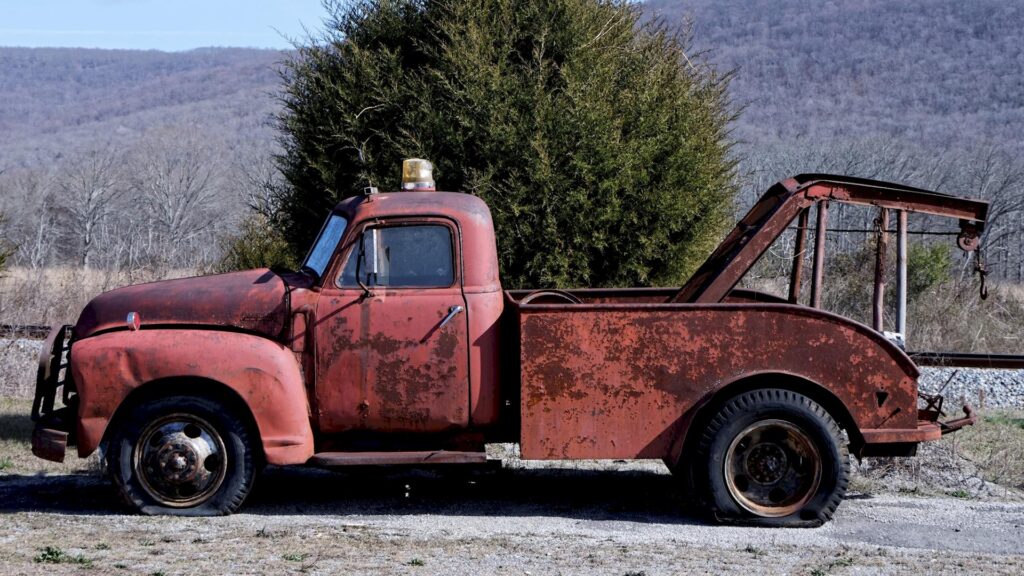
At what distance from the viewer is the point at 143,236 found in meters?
43.8

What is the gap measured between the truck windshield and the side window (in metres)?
0.19

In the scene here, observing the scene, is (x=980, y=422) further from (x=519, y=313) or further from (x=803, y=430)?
(x=519, y=313)

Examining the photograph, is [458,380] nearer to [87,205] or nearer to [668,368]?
[668,368]

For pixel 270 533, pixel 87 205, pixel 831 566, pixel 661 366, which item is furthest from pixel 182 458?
pixel 87 205

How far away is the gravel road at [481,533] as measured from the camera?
222 inches

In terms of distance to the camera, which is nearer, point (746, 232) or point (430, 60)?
point (746, 232)

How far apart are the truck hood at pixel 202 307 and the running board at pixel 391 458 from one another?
0.82m

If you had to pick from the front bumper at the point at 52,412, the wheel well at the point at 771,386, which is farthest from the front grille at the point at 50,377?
the wheel well at the point at 771,386

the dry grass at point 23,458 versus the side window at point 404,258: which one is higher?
the side window at point 404,258

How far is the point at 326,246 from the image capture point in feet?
23.0

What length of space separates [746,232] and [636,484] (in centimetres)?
200

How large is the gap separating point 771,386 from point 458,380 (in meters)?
1.90

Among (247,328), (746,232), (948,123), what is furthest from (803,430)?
(948,123)

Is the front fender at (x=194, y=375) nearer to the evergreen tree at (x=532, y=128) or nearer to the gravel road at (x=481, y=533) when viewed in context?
the gravel road at (x=481, y=533)
